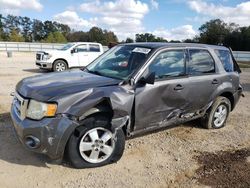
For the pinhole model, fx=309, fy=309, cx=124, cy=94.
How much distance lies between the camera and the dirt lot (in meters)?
4.02

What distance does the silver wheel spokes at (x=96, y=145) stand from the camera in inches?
167

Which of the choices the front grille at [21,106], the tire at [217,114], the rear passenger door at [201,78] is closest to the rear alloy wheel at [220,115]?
the tire at [217,114]

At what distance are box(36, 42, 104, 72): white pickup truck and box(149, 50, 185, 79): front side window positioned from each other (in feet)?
33.4

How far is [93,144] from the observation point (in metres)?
4.27

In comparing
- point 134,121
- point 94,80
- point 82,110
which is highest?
point 94,80

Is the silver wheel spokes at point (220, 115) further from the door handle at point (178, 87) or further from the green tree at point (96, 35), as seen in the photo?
the green tree at point (96, 35)

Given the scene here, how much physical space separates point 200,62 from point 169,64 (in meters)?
0.90

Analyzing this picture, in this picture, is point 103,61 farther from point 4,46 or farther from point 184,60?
point 4,46

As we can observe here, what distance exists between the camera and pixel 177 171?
4.42 meters

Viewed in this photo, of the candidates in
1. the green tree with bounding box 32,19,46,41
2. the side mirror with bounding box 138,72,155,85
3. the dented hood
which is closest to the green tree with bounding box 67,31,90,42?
the green tree with bounding box 32,19,46,41

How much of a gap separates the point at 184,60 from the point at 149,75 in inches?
45.2

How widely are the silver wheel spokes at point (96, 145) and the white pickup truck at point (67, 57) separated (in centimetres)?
1102

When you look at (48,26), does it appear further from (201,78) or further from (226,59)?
(201,78)

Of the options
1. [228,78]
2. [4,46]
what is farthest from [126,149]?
[4,46]
